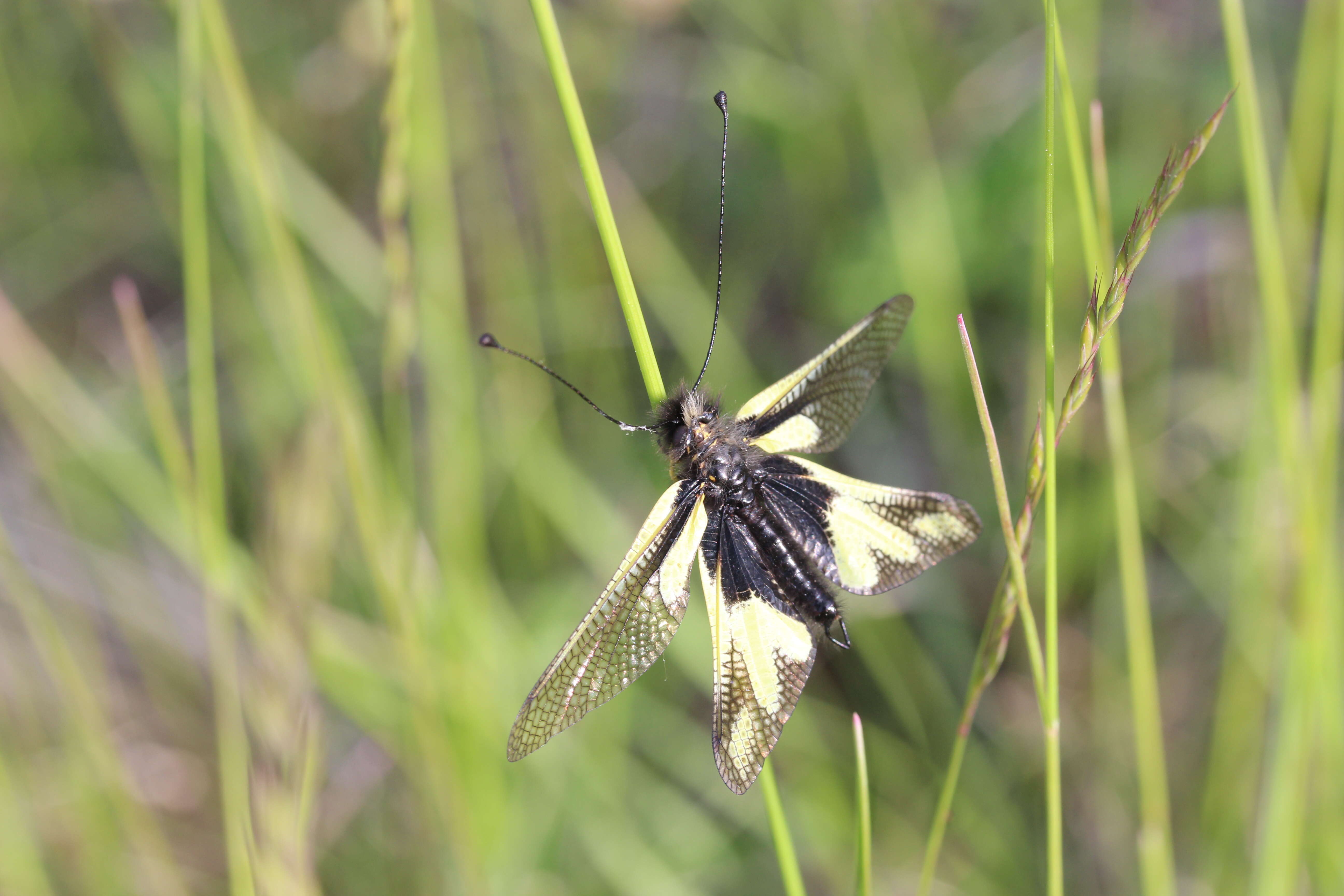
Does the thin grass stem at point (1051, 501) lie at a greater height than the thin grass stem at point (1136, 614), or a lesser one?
lesser

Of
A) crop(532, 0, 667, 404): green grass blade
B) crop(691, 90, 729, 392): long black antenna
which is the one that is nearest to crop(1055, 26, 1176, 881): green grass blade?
crop(691, 90, 729, 392): long black antenna

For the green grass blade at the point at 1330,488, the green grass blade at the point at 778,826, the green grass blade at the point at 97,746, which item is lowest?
the green grass blade at the point at 97,746

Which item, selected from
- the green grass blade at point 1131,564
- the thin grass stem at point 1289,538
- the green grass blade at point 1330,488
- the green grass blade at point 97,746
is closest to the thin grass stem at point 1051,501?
the green grass blade at point 1131,564

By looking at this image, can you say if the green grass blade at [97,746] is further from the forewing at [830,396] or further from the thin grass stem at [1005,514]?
the thin grass stem at [1005,514]

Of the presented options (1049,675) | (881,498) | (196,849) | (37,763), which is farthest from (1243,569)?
(37,763)

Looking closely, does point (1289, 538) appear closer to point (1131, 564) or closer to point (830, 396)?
point (1131, 564)

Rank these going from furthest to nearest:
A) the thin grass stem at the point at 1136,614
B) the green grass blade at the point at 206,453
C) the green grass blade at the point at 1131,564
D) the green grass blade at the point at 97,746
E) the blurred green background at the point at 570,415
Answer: the blurred green background at the point at 570,415, the green grass blade at the point at 97,746, the green grass blade at the point at 206,453, the thin grass stem at the point at 1136,614, the green grass blade at the point at 1131,564

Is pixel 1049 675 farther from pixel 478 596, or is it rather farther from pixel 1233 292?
pixel 1233 292
